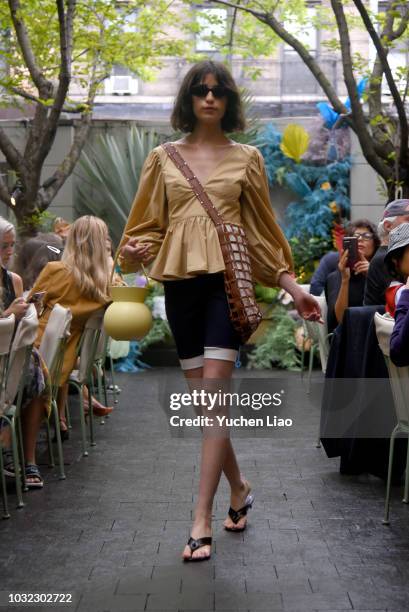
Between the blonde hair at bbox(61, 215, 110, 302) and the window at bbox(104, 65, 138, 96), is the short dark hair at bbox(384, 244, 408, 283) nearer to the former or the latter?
the blonde hair at bbox(61, 215, 110, 302)

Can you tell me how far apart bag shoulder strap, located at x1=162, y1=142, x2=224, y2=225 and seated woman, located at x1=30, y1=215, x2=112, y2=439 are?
3073mm

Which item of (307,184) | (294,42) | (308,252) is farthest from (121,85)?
(294,42)

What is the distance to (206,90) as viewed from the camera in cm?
500

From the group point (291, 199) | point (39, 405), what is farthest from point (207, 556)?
point (291, 199)

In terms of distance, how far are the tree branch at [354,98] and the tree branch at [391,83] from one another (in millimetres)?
514

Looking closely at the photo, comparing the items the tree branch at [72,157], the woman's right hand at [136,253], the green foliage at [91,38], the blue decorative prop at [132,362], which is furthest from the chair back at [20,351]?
the tree branch at [72,157]

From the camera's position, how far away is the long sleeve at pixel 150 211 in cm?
500

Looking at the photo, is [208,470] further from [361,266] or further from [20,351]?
[361,266]

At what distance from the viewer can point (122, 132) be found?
17688 mm

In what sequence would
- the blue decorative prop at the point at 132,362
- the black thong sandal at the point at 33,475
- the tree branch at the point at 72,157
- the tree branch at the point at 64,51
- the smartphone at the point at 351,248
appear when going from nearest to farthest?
the black thong sandal at the point at 33,475 < the smartphone at the point at 351,248 < the tree branch at the point at 64,51 < the blue decorative prop at the point at 132,362 < the tree branch at the point at 72,157

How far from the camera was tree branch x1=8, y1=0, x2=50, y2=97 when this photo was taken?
37.6 ft

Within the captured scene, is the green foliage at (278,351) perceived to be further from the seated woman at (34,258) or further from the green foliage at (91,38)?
the seated woman at (34,258)

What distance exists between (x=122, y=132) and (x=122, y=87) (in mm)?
15545

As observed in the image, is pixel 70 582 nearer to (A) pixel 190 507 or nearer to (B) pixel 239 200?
(A) pixel 190 507
